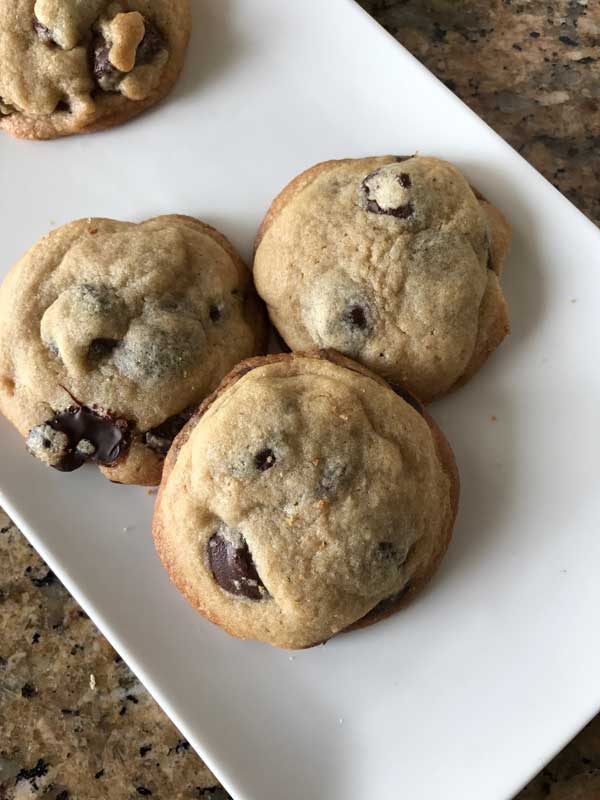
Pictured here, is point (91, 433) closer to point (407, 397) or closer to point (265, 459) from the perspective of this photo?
point (265, 459)

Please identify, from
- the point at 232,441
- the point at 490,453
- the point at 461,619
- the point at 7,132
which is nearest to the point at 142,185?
the point at 7,132

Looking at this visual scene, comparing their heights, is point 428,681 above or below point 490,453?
below

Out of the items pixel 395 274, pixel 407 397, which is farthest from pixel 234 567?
pixel 395 274

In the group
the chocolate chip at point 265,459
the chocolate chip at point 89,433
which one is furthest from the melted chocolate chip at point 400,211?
the chocolate chip at point 89,433

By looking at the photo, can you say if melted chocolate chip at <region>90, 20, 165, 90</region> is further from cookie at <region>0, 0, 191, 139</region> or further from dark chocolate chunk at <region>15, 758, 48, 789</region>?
dark chocolate chunk at <region>15, 758, 48, 789</region>

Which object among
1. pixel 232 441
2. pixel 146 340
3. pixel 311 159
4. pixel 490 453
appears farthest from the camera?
pixel 311 159

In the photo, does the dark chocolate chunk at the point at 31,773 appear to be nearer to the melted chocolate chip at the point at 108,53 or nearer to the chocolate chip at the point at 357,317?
the chocolate chip at the point at 357,317

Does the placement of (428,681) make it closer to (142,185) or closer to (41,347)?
(41,347)

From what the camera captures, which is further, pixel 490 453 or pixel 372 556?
pixel 490 453
